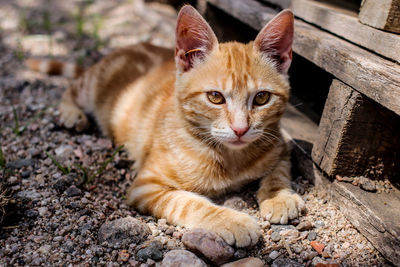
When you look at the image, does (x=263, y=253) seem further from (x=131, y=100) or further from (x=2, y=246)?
(x=131, y=100)

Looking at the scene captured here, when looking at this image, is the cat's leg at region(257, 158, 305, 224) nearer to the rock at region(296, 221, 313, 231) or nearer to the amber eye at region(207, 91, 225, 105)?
the rock at region(296, 221, 313, 231)

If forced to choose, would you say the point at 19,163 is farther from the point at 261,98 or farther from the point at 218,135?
the point at 261,98

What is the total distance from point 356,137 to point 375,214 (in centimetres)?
38

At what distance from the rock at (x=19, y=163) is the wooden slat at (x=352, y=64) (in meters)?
1.68

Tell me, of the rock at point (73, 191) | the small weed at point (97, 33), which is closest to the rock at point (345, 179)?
the rock at point (73, 191)

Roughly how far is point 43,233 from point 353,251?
1387mm

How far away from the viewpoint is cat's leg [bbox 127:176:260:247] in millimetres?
1618

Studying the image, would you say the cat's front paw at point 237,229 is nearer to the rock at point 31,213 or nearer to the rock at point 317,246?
the rock at point 317,246

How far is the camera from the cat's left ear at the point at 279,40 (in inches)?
70.9

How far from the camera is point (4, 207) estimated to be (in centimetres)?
169

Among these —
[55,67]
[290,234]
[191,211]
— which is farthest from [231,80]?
[55,67]

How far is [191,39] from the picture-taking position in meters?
1.88

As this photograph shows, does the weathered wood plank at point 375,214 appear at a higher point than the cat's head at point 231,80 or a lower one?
lower

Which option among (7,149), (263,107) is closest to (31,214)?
(7,149)
